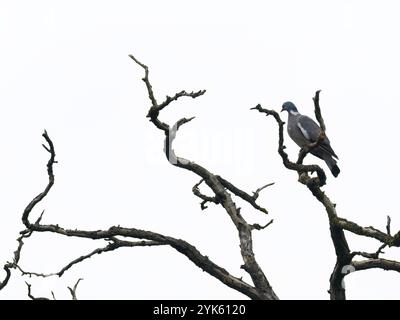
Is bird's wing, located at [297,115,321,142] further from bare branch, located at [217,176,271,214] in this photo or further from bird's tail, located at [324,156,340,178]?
bare branch, located at [217,176,271,214]

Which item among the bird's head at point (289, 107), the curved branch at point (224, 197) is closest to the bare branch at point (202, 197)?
the curved branch at point (224, 197)

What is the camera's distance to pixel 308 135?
45.4 ft

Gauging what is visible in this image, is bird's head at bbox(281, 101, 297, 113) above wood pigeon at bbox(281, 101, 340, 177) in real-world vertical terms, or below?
above

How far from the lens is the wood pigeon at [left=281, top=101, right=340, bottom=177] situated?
42.6 feet

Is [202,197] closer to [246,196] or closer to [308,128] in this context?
[246,196]

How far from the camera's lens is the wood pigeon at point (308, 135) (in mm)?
12980

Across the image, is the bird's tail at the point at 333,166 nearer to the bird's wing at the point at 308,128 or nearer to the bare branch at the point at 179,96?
the bird's wing at the point at 308,128

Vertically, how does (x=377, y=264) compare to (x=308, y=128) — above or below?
below

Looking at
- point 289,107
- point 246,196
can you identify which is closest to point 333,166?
point 246,196

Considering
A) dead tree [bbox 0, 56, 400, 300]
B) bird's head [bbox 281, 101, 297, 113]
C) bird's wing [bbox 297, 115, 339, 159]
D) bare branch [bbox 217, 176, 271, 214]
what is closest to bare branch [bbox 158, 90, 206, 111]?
dead tree [bbox 0, 56, 400, 300]

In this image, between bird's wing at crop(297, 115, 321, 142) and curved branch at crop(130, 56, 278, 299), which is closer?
curved branch at crop(130, 56, 278, 299)

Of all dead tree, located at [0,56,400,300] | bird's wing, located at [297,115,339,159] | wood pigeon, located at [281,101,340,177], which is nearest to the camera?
dead tree, located at [0,56,400,300]
